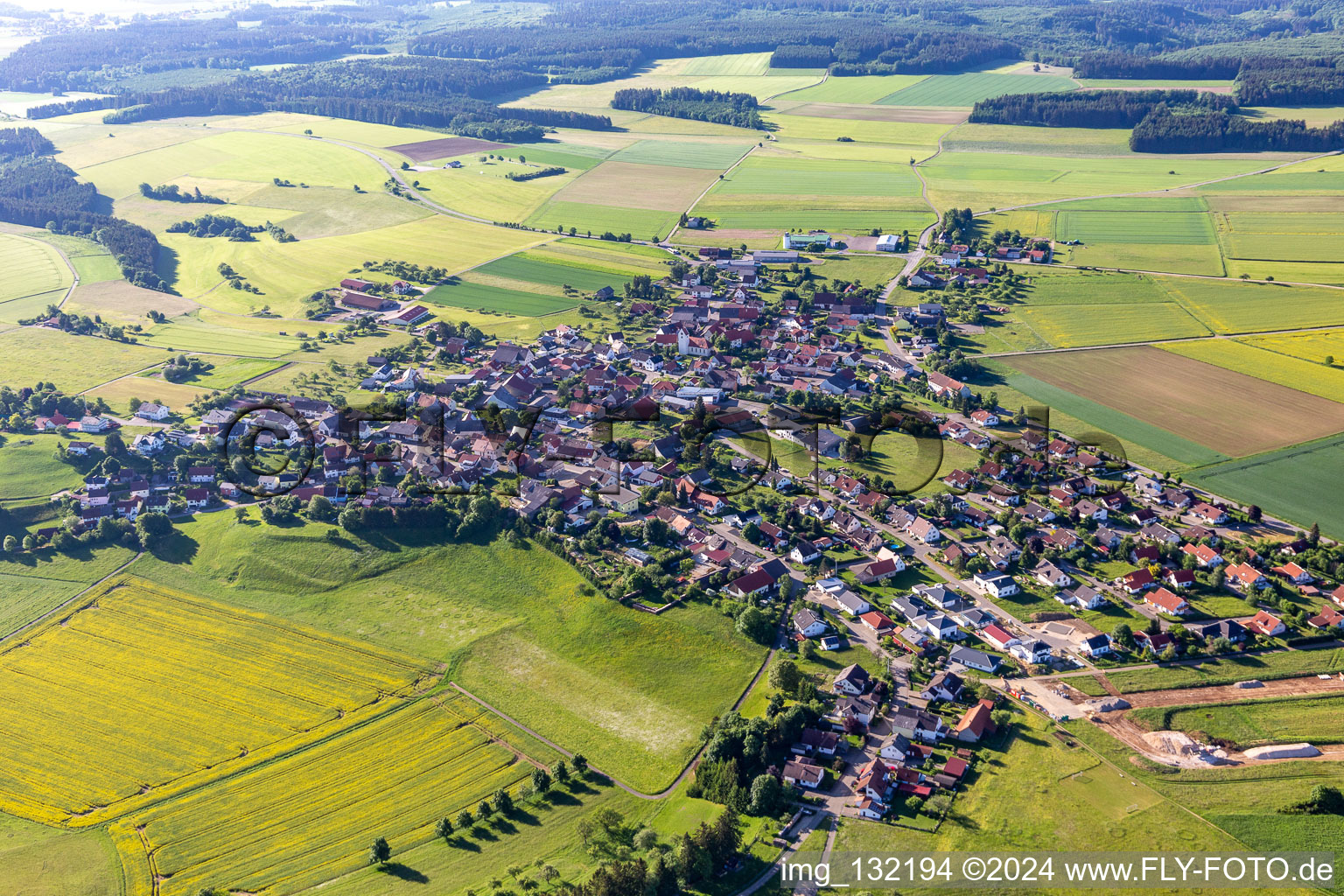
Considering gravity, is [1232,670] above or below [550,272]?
below

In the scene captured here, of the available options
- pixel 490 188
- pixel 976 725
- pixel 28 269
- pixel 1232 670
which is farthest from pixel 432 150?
pixel 1232 670

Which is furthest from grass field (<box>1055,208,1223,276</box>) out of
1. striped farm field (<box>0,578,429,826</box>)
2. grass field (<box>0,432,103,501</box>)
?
grass field (<box>0,432,103,501</box>)

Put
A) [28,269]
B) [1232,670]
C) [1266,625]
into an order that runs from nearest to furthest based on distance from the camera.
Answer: [1232,670], [1266,625], [28,269]

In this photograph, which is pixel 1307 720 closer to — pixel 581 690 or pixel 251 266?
pixel 581 690

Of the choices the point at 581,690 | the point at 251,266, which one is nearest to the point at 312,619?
the point at 581,690

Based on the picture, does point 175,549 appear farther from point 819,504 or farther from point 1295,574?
point 1295,574
